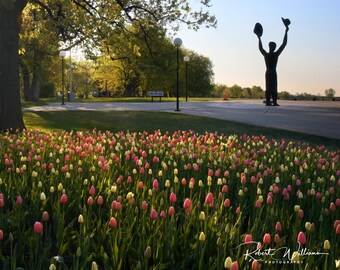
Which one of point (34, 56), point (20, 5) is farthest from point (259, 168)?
point (34, 56)

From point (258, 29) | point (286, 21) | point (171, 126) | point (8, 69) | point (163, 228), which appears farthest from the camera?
point (286, 21)

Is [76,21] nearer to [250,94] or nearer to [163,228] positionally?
[163,228]

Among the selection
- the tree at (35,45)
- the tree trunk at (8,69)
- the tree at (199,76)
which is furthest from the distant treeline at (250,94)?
the tree trunk at (8,69)

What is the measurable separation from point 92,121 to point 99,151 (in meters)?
11.0

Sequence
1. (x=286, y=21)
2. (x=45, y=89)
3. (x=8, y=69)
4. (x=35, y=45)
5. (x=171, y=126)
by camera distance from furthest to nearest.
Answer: (x=45, y=89)
(x=35, y=45)
(x=286, y=21)
(x=171, y=126)
(x=8, y=69)

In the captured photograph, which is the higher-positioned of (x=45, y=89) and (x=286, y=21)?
(x=286, y=21)

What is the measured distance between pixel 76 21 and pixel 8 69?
9.06 meters

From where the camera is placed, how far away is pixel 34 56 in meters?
39.8

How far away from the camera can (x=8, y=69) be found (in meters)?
14.5

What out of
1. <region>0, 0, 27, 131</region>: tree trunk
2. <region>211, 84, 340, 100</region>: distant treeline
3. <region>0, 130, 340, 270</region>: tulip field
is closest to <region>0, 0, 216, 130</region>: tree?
<region>0, 0, 27, 131</region>: tree trunk

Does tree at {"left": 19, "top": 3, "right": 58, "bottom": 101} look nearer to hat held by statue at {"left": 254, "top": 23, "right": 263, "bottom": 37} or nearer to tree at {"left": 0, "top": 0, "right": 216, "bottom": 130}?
tree at {"left": 0, "top": 0, "right": 216, "bottom": 130}

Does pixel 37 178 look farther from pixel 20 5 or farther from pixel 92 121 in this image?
pixel 92 121

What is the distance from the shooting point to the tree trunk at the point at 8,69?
47.1ft

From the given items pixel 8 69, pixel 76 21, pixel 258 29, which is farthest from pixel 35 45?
pixel 8 69
